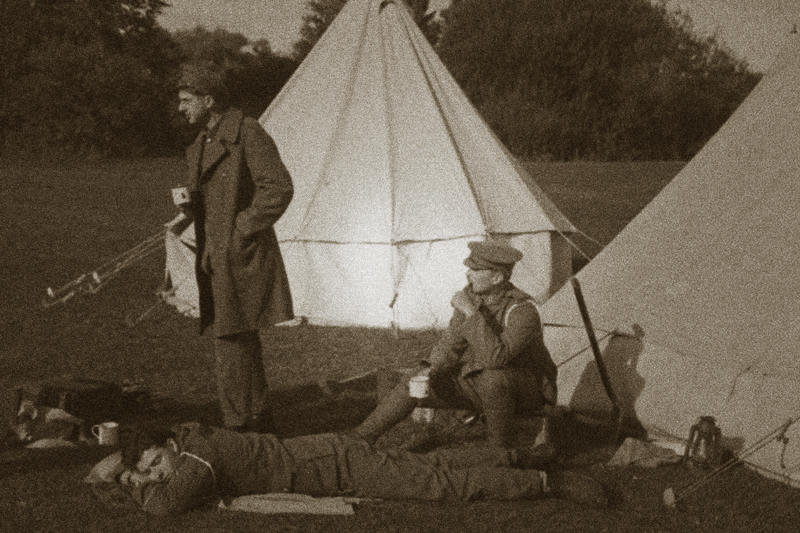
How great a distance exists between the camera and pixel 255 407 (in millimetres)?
5449

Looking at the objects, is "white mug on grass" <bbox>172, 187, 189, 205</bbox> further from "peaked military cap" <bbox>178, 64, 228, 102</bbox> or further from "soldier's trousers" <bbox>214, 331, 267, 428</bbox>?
"soldier's trousers" <bbox>214, 331, 267, 428</bbox>

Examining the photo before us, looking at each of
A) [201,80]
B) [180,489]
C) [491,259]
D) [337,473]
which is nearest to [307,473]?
[337,473]

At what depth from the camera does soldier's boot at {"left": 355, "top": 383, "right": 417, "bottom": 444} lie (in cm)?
537

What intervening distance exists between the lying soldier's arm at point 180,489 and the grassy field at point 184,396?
3.0 inches

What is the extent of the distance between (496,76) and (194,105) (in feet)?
125

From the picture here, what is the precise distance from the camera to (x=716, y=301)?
19.6ft

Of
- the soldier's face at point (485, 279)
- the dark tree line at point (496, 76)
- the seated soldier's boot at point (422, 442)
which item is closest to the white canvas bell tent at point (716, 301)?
the seated soldier's boot at point (422, 442)

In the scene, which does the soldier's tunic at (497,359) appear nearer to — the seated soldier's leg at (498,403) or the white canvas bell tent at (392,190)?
the seated soldier's leg at (498,403)

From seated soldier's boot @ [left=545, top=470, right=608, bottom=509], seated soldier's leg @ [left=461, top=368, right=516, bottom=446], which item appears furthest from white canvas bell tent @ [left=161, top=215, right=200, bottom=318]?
seated soldier's boot @ [left=545, top=470, right=608, bottom=509]

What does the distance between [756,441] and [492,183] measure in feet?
14.0

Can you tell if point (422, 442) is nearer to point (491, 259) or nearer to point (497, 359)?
point (497, 359)

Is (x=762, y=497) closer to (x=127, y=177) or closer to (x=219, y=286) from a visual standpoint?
(x=219, y=286)

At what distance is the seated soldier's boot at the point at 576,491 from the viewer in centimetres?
475

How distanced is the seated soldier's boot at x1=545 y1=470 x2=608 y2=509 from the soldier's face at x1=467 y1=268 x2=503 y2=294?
1.04 meters
